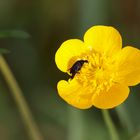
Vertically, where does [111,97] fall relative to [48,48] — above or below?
below

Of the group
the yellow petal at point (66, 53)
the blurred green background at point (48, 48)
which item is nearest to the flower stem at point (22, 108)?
the blurred green background at point (48, 48)

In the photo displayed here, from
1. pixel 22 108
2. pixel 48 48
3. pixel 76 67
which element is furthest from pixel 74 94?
pixel 48 48

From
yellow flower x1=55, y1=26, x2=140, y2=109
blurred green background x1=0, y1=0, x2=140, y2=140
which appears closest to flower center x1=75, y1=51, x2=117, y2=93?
yellow flower x1=55, y1=26, x2=140, y2=109

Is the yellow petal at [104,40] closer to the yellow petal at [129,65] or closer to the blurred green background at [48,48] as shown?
the yellow petal at [129,65]

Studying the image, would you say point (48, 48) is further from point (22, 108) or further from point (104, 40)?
point (104, 40)

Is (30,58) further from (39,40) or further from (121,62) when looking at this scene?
(121,62)

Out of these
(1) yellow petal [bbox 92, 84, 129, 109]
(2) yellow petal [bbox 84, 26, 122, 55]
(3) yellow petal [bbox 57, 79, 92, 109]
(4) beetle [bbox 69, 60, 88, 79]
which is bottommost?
(1) yellow petal [bbox 92, 84, 129, 109]

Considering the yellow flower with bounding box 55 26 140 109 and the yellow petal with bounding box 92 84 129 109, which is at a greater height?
the yellow flower with bounding box 55 26 140 109

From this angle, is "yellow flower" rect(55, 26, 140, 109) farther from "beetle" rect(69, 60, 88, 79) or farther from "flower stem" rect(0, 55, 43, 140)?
"flower stem" rect(0, 55, 43, 140)
